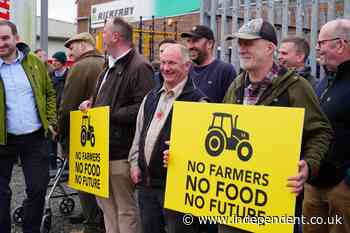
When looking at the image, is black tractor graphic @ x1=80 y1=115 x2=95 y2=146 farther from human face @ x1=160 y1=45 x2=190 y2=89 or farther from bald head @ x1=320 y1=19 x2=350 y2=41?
bald head @ x1=320 y1=19 x2=350 y2=41

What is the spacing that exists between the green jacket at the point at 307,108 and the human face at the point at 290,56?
154 cm

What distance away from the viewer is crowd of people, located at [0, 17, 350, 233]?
9.57ft

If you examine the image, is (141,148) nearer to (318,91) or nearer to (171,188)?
(171,188)

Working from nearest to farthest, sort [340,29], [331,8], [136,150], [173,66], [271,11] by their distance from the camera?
[340,29]
[173,66]
[136,150]
[331,8]
[271,11]

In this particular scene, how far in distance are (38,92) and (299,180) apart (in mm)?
2743

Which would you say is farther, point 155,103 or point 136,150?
point 136,150

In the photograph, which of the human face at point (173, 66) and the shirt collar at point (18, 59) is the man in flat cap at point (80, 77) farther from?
the human face at point (173, 66)

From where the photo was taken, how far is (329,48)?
3320mm

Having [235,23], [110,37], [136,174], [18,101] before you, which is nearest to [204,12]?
[235,23]

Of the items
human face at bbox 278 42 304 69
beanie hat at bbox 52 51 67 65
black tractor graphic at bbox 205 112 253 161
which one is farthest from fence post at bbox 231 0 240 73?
beanie hat at bbox 52 51 67 65

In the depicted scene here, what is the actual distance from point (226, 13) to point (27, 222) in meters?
3.17

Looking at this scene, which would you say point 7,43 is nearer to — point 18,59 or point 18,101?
point 18,59

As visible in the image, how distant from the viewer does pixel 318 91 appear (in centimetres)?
365

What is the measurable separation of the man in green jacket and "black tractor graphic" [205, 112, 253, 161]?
2014 mm
